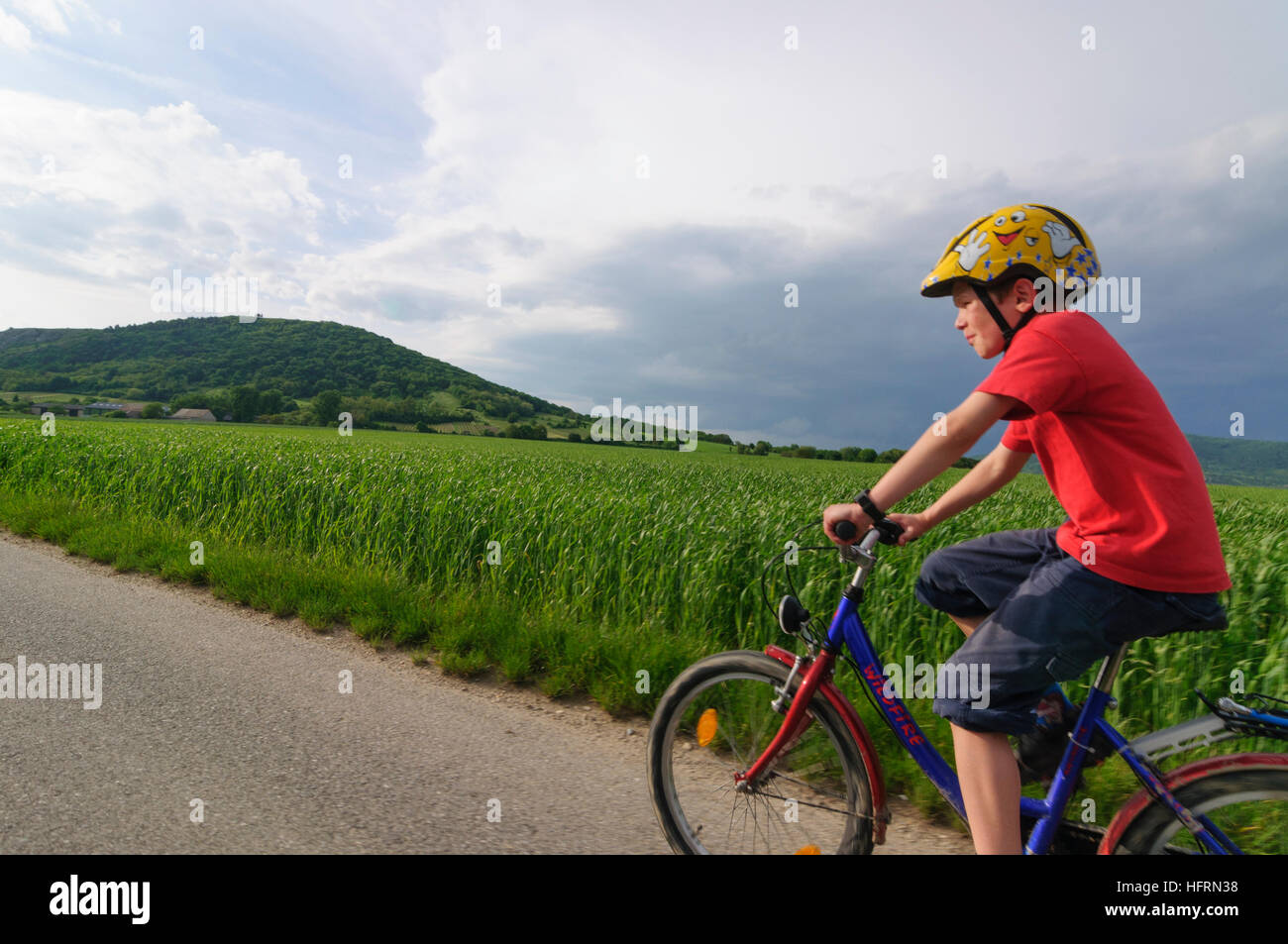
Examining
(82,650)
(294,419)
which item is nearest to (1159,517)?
(82,650)

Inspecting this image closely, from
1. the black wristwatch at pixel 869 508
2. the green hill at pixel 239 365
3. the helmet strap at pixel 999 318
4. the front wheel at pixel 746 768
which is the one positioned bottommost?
the front wheel at pixel 746 768

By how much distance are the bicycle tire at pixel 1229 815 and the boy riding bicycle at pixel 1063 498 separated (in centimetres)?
37

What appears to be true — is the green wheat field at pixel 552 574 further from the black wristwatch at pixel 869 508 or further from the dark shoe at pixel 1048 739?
the black wristwatch at pixel 869 508

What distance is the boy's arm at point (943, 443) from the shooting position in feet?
6.88

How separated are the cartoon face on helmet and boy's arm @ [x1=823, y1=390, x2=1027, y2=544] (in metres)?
0.51

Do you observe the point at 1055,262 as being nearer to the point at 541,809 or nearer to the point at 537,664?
the point at 541,809

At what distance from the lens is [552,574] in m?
6.59

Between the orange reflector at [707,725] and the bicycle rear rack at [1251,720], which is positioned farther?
the orange reflector at [707,725]

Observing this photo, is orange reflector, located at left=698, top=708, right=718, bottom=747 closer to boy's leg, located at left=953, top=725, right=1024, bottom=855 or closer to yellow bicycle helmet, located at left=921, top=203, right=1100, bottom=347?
boy's leg, located at left=953, top=725, right=1024, bottom=855

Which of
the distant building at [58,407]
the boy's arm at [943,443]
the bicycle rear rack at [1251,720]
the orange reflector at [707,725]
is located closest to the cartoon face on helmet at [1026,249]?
the boy's arm at [943,443]

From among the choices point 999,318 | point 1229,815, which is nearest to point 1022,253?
point 999,318

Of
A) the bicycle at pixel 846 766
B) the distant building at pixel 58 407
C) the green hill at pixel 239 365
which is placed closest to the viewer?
the bicycle at pixel 846 766

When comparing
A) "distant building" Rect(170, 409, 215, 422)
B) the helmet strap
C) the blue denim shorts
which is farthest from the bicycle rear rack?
"distant building" Rect(170, 409, 215, 422)
